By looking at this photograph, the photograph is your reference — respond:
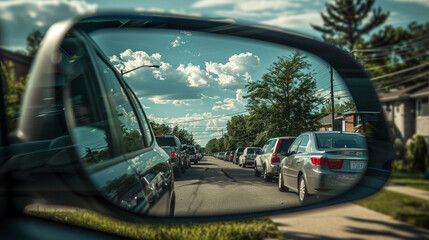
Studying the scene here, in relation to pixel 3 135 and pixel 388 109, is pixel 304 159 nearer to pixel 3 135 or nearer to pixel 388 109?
pixel 388 109

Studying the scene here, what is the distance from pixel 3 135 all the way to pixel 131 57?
97 centimetres

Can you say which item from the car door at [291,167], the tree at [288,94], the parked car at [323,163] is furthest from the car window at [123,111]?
the car door at [291,167]

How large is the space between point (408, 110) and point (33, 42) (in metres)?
1.60

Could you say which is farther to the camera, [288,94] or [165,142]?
[165,142]

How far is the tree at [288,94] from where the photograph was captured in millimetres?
2045

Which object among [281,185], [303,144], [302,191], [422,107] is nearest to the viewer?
[422,107]

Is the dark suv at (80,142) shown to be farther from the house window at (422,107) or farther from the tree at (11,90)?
the house window at (422,107)

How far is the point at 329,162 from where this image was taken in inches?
104

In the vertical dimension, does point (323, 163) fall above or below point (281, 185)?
above

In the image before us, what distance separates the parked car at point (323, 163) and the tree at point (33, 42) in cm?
158

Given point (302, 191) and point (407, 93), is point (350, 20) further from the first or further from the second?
point (302, 191)

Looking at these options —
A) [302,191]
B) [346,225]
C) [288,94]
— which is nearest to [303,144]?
[346,225]

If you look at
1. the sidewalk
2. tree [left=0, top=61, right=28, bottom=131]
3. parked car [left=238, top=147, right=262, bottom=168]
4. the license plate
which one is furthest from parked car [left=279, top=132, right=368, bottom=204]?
parked car [left=238, top=147, right=262, bottom=168]

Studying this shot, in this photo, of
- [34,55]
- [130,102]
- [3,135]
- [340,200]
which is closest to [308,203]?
[340,200]
